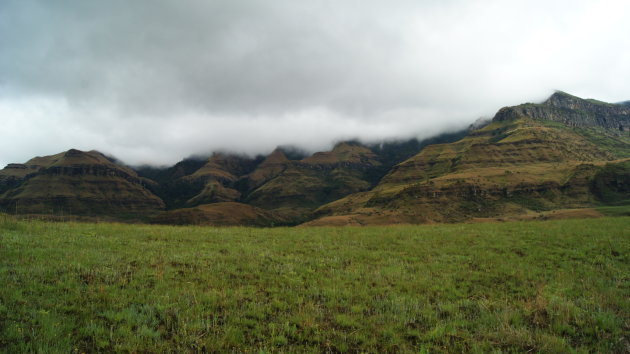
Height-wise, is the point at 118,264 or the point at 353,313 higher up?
the point at 118,264

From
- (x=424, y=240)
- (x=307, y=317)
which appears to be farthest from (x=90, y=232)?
(x=424, y=240)

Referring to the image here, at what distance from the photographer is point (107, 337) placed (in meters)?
6.74

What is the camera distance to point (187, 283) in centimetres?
1030

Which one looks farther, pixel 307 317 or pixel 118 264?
pixel 118 264

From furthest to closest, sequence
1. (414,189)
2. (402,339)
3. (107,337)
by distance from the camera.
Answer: (414,189) → (402,339) → (107,337)

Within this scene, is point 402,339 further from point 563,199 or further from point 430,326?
point 563,199

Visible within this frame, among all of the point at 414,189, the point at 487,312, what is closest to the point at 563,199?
the point at 414,189

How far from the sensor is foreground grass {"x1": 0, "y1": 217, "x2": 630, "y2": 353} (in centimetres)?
707

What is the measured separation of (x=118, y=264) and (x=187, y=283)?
3.46m

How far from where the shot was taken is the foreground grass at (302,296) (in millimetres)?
7066

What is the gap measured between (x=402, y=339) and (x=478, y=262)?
9.15m

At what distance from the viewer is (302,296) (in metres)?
9.88

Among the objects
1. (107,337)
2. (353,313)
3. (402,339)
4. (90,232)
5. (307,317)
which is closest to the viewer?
(107,337)

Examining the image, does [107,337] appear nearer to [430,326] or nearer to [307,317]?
[307,317]
